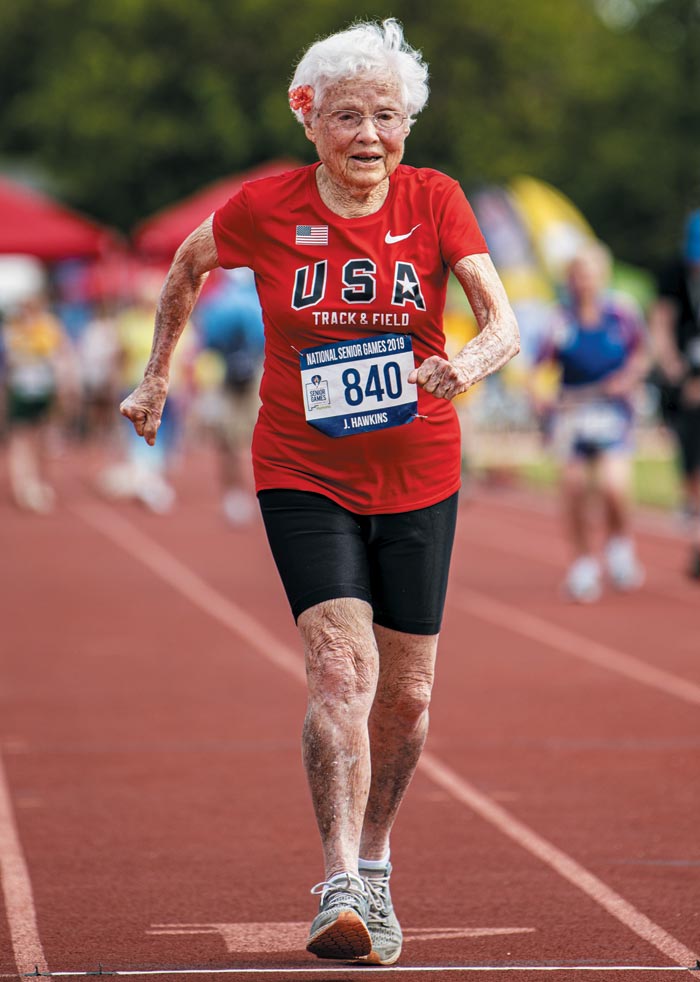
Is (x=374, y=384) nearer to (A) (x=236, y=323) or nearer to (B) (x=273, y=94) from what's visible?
(A) (x=236, y=323)

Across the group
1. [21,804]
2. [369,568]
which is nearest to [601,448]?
[21,804]

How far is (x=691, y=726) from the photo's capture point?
7922mm

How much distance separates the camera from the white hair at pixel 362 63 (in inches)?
177

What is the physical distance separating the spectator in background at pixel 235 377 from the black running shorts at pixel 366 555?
1301 centimetres

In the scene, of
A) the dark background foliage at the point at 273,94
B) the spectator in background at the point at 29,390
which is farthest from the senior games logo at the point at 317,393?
the dark background foliage at the point at 273,94

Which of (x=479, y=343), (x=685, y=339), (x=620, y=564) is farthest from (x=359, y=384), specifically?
(x=685, y=339)

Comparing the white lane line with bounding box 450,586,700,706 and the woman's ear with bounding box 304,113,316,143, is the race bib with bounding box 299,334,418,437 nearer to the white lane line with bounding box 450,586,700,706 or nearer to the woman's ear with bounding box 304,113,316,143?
the woman's ear with bounding box 304,113,316,143

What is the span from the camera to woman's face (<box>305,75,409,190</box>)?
446cm

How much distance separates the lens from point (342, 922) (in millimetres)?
4188

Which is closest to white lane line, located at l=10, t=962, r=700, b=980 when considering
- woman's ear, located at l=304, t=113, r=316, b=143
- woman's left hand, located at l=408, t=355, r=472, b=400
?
woman's left hand, located at l=408, t=355, r=472, b=400

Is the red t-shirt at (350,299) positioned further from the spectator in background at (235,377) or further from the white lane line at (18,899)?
the spectator in background at (235,377)

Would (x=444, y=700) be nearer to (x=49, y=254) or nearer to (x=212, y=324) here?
(x=212, y=324)

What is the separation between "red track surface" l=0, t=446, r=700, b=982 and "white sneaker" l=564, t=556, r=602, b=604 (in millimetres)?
120

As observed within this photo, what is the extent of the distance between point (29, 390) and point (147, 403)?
14.8 meters
